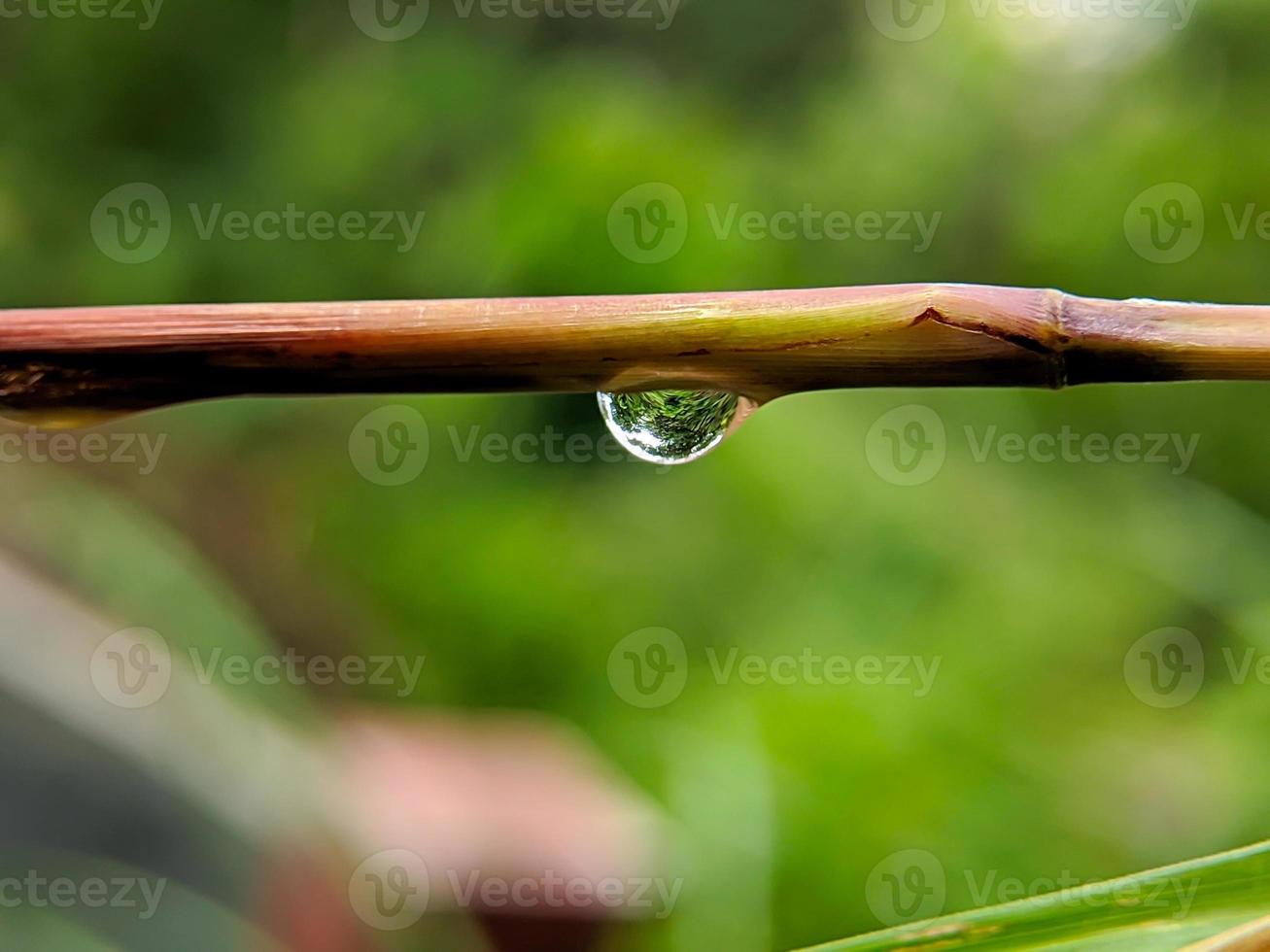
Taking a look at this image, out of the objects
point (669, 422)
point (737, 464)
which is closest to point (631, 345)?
point (669, 422)

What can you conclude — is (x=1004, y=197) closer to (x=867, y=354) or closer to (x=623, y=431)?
(x=623, y=431)

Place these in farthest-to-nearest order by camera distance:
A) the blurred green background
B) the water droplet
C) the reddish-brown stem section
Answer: the blurred green background, the water droplet, the reddish-brown stem section

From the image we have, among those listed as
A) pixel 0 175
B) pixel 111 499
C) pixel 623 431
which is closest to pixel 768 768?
pixel 623 431

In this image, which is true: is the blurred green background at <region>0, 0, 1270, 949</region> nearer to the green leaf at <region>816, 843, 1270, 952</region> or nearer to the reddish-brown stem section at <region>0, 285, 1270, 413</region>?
the green leaf at <region>816, 843, 1270, 952</region>

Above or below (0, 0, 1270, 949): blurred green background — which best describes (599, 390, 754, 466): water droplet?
below

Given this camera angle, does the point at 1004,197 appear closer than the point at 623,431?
No

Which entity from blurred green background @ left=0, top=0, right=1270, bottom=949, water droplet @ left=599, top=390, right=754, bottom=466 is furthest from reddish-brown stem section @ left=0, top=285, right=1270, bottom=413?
blurred green background @ left=0, top=0, right=1270, bottom=949

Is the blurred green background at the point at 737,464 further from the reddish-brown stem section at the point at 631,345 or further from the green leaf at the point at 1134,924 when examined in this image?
the reddish-brown stem section at the point at 631,345
